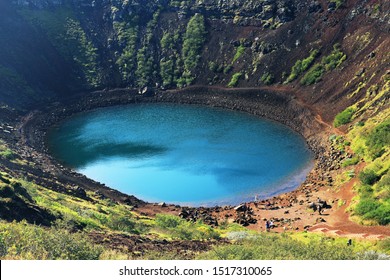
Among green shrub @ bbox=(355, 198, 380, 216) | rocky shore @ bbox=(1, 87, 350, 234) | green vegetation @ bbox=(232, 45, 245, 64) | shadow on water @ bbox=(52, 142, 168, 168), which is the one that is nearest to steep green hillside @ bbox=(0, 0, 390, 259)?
green shrub @ bbox=(355, 198, 380, 216)

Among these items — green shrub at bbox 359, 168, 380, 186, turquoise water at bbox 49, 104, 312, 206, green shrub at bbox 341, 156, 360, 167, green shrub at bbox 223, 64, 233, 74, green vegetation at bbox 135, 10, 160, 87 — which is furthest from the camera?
green vegetation at bbox 135, 10, 160, 87

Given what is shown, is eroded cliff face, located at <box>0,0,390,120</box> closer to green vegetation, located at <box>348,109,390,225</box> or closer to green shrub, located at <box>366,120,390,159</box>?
green vegetation, located at <box>348,109,390,225</box>

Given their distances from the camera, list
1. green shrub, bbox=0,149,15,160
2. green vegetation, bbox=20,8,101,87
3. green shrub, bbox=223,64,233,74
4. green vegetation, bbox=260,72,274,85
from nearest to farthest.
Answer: green shrub, bbox=0,149,15,160
green vegetation, bbox=260,72,274,85
green shrub, bbox=223,64,233,74
green vegetation, bbox=20,8,101,87

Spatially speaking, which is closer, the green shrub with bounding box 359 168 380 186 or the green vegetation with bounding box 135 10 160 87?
the green shrub with bounding box 359 168 380 186

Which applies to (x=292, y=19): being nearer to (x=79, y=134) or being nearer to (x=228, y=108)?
(x=228, y=108)

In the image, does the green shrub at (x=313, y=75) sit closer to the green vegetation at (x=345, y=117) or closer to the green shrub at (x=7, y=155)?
the green vegetation at (x=345, y=117)

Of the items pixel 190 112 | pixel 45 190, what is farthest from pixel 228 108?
pixel 45 190

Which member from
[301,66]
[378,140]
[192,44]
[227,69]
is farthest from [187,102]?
[378,140]
